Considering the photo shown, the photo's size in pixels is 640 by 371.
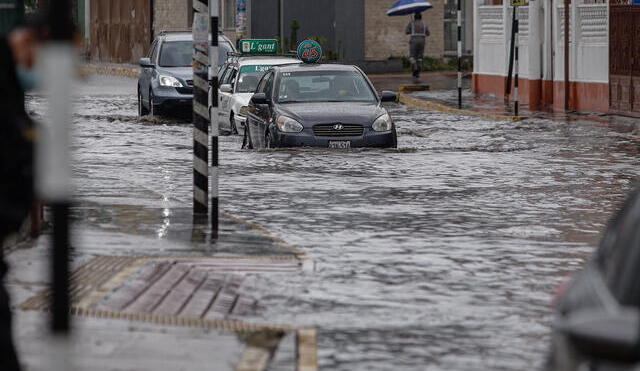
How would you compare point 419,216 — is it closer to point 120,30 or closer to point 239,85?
point 239,85

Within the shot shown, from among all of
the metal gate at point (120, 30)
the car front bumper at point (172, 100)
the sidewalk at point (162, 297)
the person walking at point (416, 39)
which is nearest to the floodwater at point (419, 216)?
the sidewalk at point (162, 297)

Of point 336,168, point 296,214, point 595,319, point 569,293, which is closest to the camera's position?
point 595,319

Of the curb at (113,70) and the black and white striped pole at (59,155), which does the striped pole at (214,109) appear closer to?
the black and white striped pole at (59,155)

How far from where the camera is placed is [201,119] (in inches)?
620

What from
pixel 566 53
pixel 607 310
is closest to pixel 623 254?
pixel 607 310

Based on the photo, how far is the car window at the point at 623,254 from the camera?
5777 mm

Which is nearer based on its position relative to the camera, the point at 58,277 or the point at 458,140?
the point at 58,277

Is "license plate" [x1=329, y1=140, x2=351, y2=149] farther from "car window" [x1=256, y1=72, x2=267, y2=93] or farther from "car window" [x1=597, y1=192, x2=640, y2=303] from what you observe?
"car window" [x1=597, y1=192, x2=640, y2=303]

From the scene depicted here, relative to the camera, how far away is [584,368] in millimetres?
A: 5523

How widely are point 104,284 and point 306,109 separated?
13.8 meters

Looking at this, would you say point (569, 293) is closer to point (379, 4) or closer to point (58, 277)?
point (58, 277)

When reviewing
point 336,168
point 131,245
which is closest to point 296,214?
point 131,245

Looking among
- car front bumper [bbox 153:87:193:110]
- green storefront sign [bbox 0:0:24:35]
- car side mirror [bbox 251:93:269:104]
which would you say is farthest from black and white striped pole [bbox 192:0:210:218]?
car front bumper [bbox 153:87:193:110]

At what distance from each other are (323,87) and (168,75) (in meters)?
9.12
